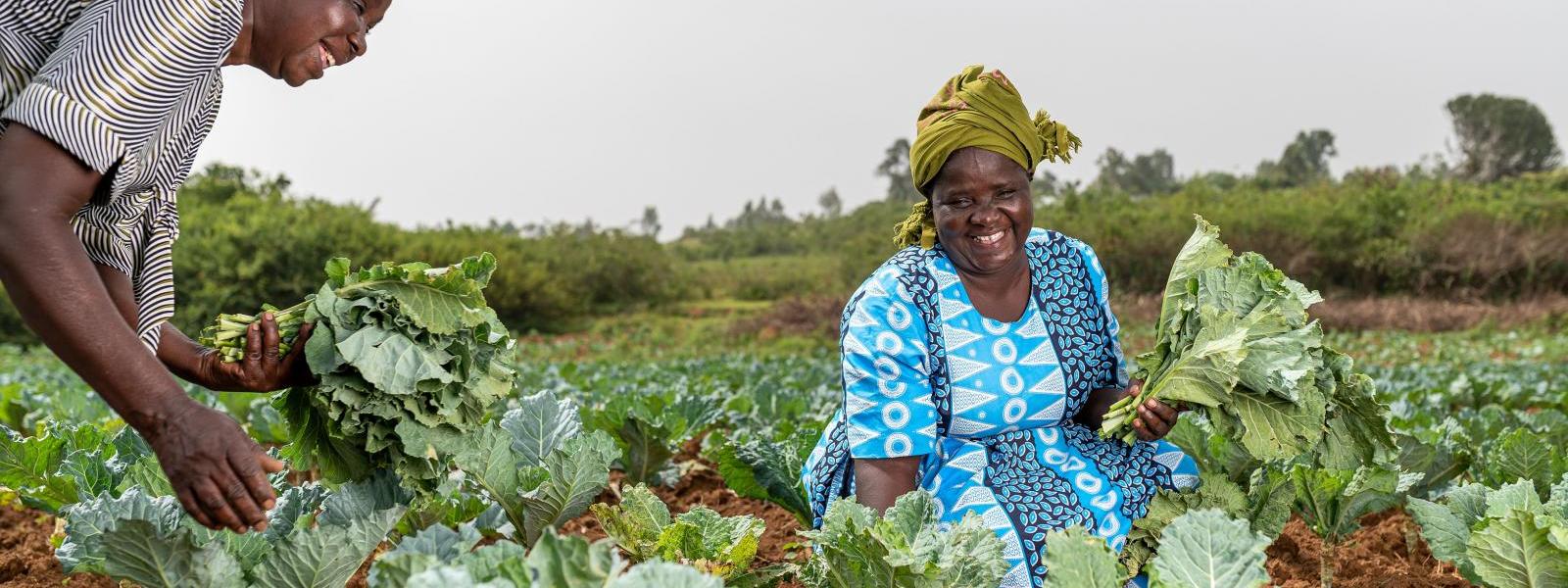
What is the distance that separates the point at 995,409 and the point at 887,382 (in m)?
0.29

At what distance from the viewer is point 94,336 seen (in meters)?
1.52

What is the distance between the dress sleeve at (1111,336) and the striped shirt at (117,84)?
204 cm

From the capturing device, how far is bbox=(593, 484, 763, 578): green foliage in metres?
2.29

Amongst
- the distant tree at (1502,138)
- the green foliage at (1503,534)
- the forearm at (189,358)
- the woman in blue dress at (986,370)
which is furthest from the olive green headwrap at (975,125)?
the distant tree at (1502,138)

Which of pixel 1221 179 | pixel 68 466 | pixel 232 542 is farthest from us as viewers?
pixel 1221 179

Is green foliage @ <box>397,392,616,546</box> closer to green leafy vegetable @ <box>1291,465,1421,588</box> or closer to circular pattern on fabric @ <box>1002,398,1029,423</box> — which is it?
circular pattern on fabric @ <box>1002,398,1029,423</box>

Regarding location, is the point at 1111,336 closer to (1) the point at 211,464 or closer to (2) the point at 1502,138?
(1) the point at 211,464

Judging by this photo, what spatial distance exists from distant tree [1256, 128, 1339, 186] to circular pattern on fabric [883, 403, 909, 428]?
158 ft

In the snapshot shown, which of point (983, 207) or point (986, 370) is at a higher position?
point (983, 207)

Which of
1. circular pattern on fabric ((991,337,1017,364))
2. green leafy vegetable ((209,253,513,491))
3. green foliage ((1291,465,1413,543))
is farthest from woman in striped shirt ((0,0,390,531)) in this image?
green foliage ((1291,465,1413,543))

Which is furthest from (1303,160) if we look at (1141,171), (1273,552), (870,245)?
(1273,552)

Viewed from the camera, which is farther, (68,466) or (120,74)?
(68,466)

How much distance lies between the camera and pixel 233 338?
190cm

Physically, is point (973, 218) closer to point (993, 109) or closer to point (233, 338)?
point (993, 109)
